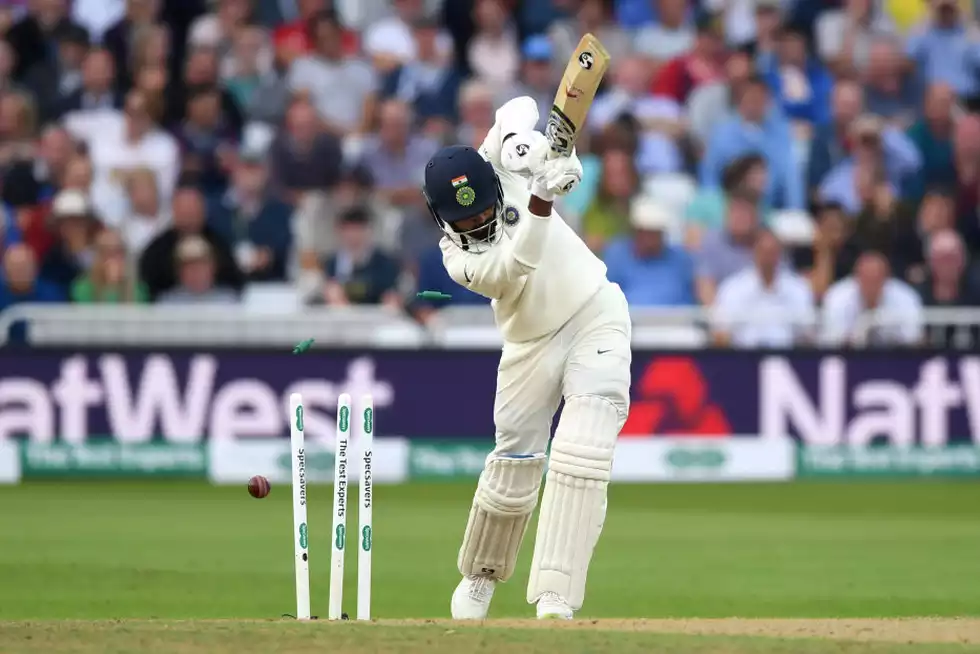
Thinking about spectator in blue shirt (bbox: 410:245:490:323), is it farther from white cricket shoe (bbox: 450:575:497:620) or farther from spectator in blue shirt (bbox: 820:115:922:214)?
white cricket shoe (bbox: 450:575:497:620)

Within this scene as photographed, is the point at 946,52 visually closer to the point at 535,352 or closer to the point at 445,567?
the point at 445,567

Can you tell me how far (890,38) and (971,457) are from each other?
4.51 meters

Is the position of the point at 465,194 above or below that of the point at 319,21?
below

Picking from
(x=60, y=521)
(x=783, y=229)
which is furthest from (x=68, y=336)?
(x=783, y=229)

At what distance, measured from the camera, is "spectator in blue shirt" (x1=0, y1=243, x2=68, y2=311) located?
47.4ft

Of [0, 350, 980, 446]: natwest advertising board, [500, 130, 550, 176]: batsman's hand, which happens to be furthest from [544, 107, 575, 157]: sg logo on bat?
[0, 350, 980, 446]: natwest advertising board

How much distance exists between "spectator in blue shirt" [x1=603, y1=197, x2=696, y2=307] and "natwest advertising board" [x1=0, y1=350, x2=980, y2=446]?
2.14 ft

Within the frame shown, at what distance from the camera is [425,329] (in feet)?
47.0

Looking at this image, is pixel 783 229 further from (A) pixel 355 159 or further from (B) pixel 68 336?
(B) pixel 68 336

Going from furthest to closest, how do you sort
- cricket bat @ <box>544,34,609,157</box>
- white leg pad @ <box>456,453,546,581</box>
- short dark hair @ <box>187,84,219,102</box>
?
short dark hair @ <box>187,84,219,102</box> < white leg pad @ <box>456,453,546,581</box> < cricket bat @ <box>544,34,609,157</box>

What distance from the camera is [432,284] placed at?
575 inches

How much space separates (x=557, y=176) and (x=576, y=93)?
0.31 metres

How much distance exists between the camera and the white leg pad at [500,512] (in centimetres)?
746

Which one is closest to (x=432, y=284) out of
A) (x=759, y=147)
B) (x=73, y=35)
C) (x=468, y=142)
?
(x=468, y=142)
